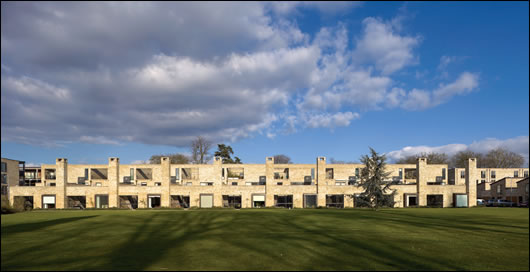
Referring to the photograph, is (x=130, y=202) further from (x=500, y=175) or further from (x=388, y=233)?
(x=500, y=175)

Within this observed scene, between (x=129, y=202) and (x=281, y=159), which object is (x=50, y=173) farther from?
(x=281, y=159)

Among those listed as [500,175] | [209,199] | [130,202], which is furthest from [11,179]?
[500,175]

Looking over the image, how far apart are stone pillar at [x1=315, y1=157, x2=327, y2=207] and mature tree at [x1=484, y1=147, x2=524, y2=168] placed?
229 ft

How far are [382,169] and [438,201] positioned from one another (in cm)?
2291

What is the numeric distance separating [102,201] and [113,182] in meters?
3.60

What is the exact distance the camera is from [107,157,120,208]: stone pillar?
58.7 m

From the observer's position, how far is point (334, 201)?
197 ft

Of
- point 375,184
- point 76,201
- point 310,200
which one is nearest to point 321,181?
point 310,200

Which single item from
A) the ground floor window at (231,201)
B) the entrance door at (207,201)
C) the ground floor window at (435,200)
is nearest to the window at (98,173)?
the entrance door at (207,201)

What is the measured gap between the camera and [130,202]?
61.7 m

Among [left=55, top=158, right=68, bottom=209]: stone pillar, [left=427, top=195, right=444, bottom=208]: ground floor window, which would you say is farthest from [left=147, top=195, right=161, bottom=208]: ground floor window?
[left=427, top=195, right=444, bottom=208]: ground floor window

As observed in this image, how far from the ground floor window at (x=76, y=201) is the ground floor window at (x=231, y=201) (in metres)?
24.4

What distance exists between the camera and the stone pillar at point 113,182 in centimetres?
5872

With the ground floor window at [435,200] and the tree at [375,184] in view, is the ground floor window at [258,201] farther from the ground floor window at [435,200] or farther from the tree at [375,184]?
the ground floor window at [435,200]
